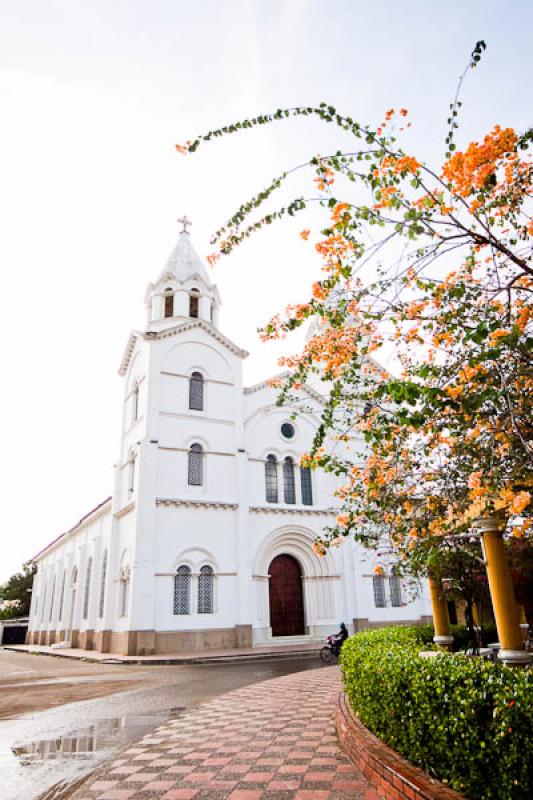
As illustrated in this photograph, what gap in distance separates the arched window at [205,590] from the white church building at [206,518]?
5 centimetres

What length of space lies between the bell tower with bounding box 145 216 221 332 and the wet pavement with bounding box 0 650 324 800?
14929 mm

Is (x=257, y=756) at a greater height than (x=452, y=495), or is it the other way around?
(x=452, y=495)

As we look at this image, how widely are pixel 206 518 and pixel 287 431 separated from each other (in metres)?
5.99

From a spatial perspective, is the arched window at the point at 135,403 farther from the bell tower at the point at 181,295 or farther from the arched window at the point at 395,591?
the arched window at the point at 395,591

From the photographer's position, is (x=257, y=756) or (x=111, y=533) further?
(x=111, y=533)

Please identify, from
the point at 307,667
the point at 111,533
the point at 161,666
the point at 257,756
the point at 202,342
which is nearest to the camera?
the point at 257,756

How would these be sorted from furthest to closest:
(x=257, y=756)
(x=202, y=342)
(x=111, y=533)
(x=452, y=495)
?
(x=202, y=342) < (x=111, y=533) < (x=452, y=495) < (x=257, y=756)

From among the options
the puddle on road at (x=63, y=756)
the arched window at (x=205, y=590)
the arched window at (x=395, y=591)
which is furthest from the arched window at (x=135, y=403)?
the puddle on road at (x=63, y=756)

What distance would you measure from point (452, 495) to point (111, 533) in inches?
723

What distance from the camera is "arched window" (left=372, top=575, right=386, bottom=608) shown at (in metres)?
23.7

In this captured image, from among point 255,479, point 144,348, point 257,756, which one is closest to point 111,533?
point 255,479

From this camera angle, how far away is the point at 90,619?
78.2ft

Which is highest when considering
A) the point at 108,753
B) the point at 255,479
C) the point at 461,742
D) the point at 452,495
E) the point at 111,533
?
the point at 255,479

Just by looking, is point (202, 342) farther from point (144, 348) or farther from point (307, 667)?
point (307, 667)
